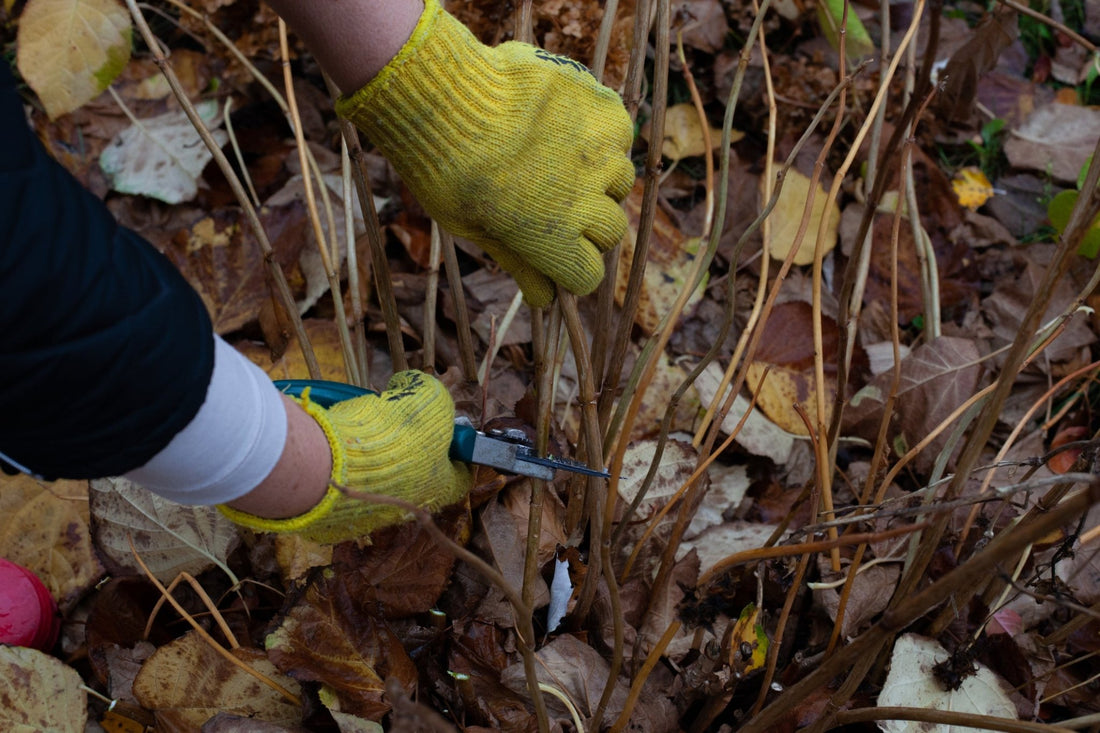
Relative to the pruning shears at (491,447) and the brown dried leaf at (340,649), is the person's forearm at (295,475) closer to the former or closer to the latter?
the pruning shears at (491,447)

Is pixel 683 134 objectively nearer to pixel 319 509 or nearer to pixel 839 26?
pixel 839 26

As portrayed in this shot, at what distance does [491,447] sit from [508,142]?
39 cm

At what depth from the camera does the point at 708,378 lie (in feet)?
5.30

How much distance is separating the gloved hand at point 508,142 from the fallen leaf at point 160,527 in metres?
0.60

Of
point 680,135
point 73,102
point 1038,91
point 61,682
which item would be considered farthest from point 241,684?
point 1038,91

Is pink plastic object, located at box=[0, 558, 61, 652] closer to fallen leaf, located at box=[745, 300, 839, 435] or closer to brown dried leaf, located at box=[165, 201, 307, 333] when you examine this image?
brown dried leaf, located at box=[165, 201, 307, 333]

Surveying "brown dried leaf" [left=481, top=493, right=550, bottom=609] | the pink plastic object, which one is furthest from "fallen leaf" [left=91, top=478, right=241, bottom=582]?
"brown dried leaf" [left=481, top=493, right=550, bottom=609]

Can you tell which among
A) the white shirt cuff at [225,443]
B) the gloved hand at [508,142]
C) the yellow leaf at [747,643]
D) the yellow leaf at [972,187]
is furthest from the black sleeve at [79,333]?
the yellow leaf at [972,187]

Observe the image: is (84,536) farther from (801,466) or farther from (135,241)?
(801,466)

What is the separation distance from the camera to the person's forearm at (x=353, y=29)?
0.92 meters

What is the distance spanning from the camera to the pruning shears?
3.21 feet

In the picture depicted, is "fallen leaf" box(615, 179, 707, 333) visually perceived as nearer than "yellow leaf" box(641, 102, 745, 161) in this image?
Yes

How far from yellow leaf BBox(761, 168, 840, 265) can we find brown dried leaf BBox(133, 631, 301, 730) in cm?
135

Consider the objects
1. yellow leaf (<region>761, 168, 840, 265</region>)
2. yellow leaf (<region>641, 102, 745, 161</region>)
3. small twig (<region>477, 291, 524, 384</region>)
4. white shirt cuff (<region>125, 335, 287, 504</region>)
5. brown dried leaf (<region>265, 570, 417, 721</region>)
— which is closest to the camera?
white shirt cuff (<region>125, 335, 287, 504</region>)
